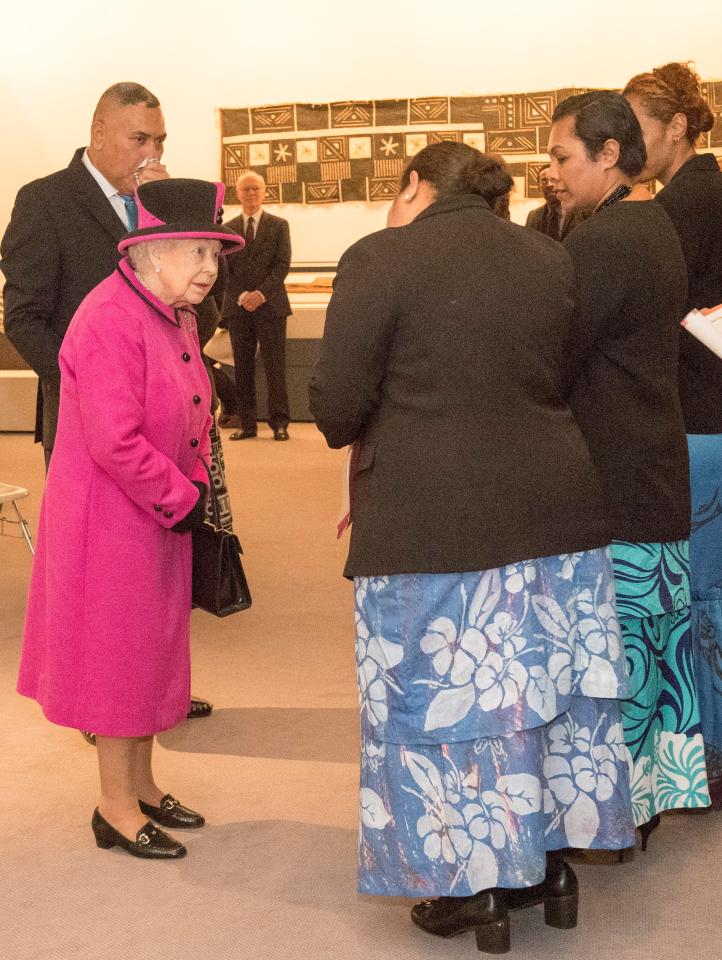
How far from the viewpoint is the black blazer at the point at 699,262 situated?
3188 mm

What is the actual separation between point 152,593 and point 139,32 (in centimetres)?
931

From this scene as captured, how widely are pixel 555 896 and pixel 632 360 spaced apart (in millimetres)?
1086

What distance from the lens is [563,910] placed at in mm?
2701

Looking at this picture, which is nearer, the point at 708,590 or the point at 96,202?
the point at 708,590

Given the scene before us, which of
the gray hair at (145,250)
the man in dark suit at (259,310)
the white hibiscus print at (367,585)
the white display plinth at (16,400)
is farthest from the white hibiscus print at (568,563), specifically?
the white display plinth at (16,400)

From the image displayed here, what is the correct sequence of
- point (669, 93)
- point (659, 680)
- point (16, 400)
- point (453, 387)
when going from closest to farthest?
1. point (453, 387)
2. point (659, 680)
3. point (669, 93)
4. point (16, 400)

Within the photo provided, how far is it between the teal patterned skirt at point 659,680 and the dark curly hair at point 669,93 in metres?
1.04

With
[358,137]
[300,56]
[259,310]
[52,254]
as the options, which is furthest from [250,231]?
[52,254]

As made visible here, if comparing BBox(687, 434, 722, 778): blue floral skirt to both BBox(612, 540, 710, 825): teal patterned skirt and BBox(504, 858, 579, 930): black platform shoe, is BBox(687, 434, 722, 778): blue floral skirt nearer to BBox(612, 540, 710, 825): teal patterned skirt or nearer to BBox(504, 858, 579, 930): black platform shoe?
BBox(612, 540, 710, 825): teal patterned skirt

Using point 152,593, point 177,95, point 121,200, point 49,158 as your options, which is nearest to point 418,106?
point 177,95

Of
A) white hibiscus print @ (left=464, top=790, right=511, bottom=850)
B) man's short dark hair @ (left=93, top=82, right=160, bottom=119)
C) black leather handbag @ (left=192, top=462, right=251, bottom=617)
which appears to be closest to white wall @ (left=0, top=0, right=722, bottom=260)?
man's short dark hair @ (left=93, top=82, right=160, bottom=119)

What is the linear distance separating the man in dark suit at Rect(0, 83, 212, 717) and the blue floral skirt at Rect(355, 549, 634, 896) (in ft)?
4.93

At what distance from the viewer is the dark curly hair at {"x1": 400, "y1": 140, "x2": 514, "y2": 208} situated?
2498 mm

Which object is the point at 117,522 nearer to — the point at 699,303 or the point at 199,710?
the point at 199,710
